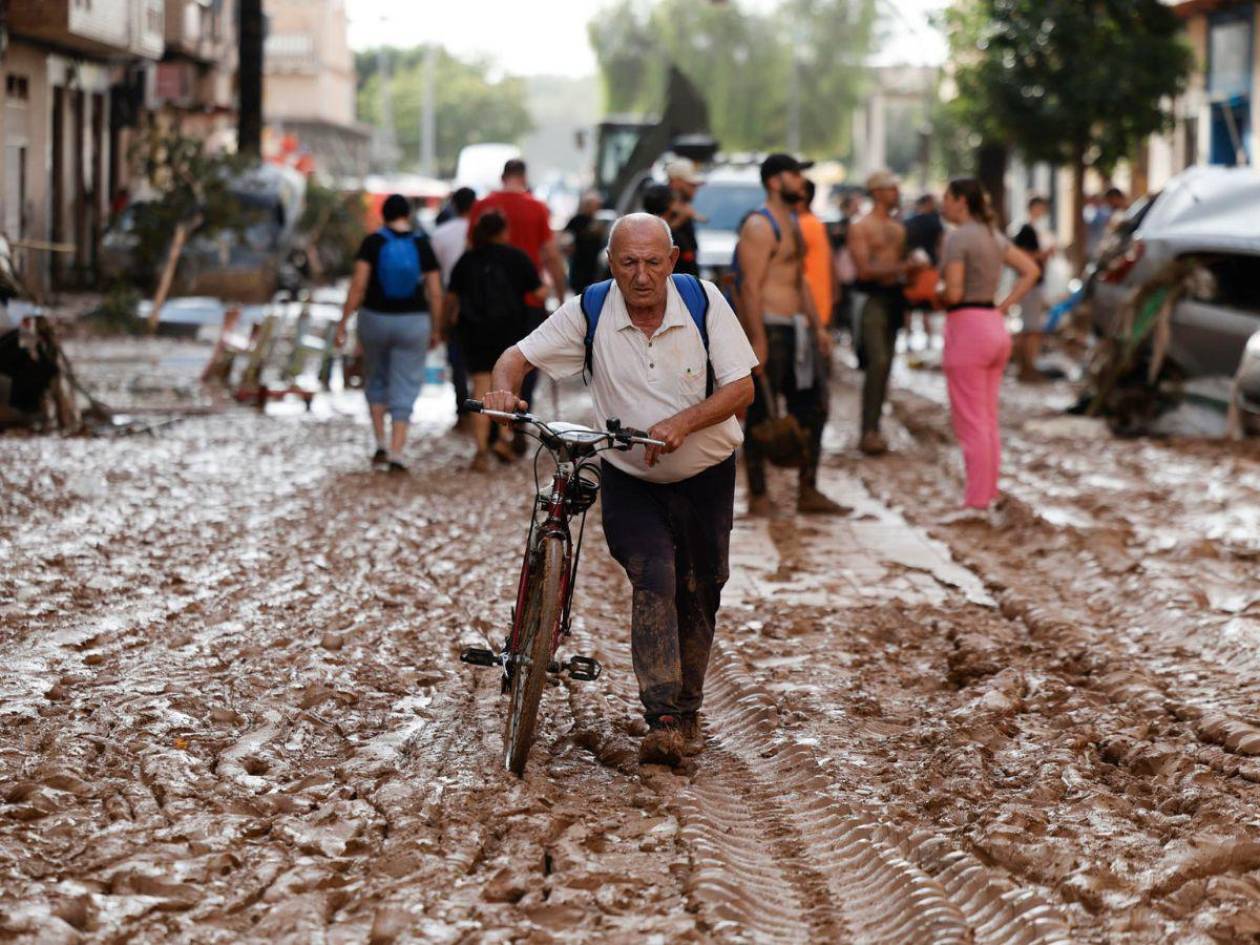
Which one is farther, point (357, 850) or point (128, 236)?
point (128, 236)

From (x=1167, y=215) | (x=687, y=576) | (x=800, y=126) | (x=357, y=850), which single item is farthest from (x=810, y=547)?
(x=800, y=126)

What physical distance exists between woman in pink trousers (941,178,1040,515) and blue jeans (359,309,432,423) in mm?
3480

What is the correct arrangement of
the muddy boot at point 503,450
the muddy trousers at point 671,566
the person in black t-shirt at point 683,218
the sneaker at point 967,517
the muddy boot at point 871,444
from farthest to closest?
1. the muddy boot at point 871,444
2. the muddy boot at point 503,450
3. the person in black t-shirt at point 683,218
4. the sneaker at point 967,517
5. the muddy trousers at point 671,566

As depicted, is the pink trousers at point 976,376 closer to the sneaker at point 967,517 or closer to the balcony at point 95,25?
the sneaker at point 967,517

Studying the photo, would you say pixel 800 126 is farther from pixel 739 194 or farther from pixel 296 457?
pixel 296 457

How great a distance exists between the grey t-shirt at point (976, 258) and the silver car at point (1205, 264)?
4.87m

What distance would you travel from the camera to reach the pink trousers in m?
11.8

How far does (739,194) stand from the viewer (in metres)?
23.0

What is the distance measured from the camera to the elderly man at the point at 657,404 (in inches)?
258

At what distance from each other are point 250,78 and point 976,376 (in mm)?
23004

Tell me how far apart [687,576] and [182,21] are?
1588 inches

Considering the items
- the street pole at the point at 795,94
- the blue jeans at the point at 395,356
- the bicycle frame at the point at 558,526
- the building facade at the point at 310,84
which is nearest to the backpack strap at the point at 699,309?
the bicycle frame at the point at 558,526

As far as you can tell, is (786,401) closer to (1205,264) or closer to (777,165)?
(777,165)

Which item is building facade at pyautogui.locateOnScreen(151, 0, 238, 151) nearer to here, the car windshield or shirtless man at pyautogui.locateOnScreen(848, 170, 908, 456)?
the car windshield
